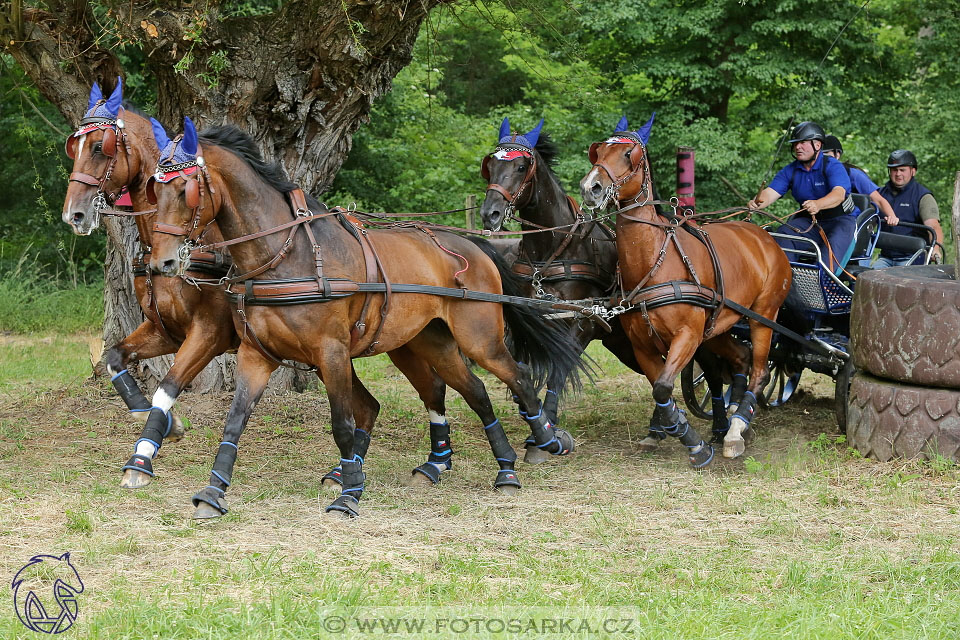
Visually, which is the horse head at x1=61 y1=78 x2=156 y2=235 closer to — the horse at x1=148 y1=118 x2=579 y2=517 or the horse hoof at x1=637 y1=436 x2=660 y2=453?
the horse at x1=148 y1=118 x2=579 y2=517

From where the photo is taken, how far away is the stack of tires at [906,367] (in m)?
6.35

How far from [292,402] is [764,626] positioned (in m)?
5.61

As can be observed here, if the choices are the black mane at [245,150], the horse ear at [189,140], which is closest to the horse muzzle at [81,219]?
the black mane at [245,150]

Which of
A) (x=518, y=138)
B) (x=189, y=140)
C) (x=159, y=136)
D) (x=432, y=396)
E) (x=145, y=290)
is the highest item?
(x=189, y=140)

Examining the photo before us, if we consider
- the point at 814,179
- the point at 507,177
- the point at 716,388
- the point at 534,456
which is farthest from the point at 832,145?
the point at 534,456

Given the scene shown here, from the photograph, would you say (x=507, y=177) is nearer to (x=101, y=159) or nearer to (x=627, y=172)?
(x=627, y=172)

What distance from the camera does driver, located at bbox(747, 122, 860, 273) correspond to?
789 centimetres

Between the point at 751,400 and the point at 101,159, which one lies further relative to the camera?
the point at 751,400

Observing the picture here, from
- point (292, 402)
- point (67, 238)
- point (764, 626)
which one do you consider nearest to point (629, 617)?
point (764, 626)

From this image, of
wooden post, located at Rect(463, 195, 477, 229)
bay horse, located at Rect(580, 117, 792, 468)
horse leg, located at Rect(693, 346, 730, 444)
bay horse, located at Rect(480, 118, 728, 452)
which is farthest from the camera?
wooden post, located at Rect(463, 195, 477, 229)

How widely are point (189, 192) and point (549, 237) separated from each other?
3.17 meters

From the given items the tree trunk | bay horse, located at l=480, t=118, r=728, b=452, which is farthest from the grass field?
the tree trunk

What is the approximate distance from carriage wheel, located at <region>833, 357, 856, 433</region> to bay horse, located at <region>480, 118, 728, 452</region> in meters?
1.37

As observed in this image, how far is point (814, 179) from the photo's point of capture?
8156mm
